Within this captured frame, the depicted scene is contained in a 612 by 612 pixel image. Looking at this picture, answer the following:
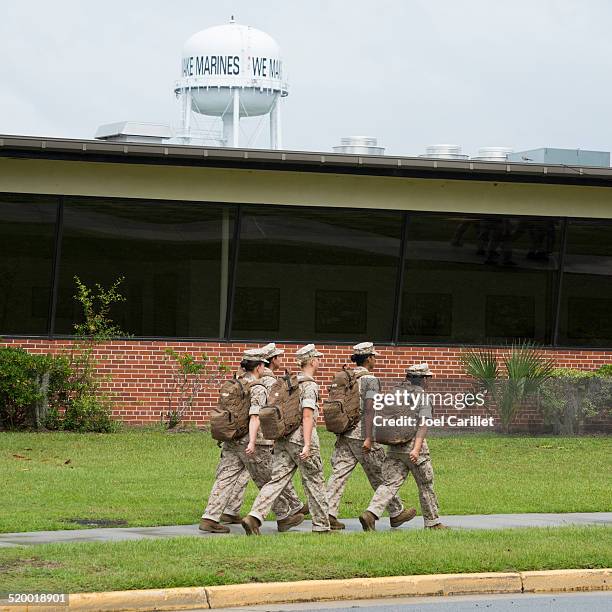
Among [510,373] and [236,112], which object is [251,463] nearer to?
[510,373]

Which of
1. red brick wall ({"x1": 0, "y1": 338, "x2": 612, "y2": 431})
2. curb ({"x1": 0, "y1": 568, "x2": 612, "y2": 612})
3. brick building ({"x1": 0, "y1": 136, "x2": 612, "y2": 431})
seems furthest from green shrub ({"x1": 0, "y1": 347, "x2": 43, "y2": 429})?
curb ({"x1": 0, "y1": 568, "x2": 612, "y2": 612})

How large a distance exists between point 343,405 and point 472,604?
11.3ft

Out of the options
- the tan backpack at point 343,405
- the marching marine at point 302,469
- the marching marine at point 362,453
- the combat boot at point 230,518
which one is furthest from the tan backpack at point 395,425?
the combat boot at point 230,518

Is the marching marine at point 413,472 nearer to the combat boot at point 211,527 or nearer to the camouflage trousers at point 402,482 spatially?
the camouflage trousers at point 402,482

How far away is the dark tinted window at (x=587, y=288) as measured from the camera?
26781mm

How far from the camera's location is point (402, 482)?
13602mm

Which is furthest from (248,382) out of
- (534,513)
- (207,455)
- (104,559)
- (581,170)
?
(581,170)

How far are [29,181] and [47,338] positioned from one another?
2.81 meters

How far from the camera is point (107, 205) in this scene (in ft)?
81.4

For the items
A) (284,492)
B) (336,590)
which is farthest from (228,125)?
(336,590)

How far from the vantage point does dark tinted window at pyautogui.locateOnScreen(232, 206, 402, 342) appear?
25516mm

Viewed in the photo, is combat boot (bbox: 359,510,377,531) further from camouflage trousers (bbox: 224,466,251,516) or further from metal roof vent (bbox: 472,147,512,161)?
metal roof vent (bbox: 472,147,512,161)

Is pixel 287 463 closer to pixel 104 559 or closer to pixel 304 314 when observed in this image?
pixel 104 559

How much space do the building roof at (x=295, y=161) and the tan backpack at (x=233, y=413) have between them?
11.0 m
